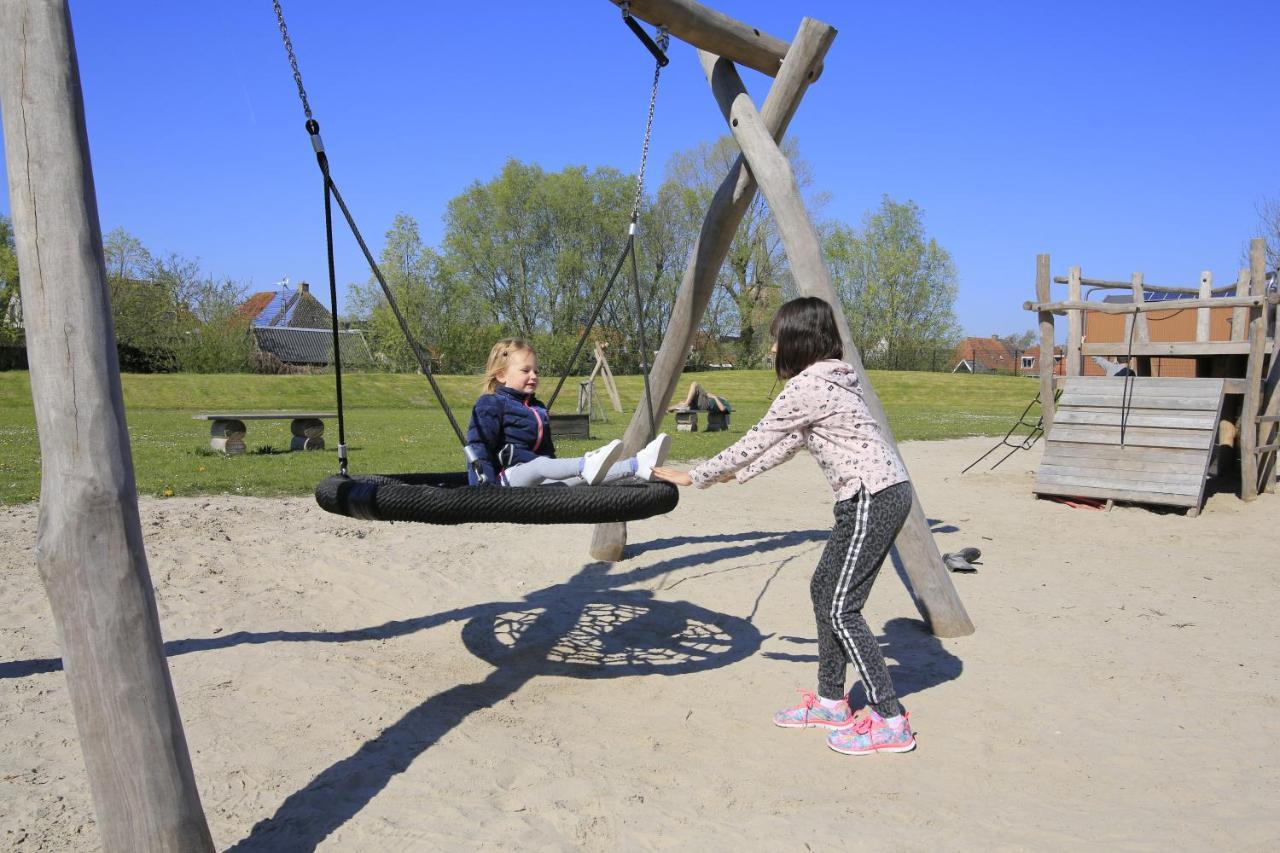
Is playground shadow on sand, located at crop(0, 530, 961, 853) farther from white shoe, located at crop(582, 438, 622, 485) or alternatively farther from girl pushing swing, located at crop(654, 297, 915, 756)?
white shoe, located at crop(582, 438, 622, 485)

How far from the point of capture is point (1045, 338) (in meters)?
10.3

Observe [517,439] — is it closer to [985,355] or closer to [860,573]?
[860,573]

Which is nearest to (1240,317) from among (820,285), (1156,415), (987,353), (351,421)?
(1156,415)

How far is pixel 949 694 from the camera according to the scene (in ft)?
13.4

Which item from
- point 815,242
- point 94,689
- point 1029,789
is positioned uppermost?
point 815,242

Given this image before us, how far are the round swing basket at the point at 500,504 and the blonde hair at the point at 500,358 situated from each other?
1.08 m

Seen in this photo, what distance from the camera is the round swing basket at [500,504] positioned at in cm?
349

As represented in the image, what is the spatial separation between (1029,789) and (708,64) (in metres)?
4.28

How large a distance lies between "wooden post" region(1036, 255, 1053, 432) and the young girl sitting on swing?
739 centimetres

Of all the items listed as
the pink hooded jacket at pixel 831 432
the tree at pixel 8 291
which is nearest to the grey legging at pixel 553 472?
the pink hooded jacket at pixel 831 432

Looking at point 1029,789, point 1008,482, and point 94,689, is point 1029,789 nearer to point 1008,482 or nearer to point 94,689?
point 94,689

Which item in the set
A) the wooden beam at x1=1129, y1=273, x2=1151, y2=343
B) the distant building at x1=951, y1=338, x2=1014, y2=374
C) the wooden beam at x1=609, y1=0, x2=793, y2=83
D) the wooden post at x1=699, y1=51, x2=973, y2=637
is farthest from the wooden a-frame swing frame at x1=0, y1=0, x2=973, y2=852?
the distant building at x1=951, y1=338, x2=1014, y2=374

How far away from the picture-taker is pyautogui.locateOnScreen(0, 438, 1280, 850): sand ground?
2908 mm

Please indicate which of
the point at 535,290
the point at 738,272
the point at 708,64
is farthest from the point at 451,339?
the point at 708,64
